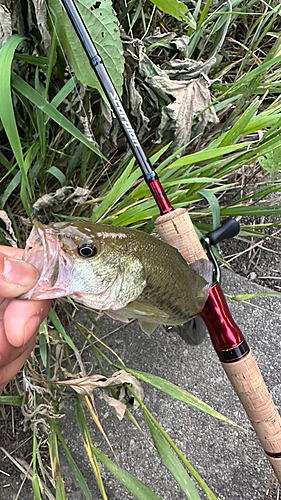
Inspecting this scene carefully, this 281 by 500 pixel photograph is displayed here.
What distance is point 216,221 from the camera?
1.23 metres

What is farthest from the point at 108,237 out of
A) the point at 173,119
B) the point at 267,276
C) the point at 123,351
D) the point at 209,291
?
the point at 267,276

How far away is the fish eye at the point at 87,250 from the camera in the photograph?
0.80 metres

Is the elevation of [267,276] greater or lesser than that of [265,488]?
greater

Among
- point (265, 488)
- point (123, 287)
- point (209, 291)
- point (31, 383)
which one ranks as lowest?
point (265, 488)

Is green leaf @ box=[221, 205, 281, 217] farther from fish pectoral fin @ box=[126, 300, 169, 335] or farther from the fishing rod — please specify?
fish pectoral fin @ box=[126, 300, 169, 335]

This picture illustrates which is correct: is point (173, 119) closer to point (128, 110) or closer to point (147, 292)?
point (128, 110)

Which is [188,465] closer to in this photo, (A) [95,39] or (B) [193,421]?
(B) [193,421]

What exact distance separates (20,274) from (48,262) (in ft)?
0.20

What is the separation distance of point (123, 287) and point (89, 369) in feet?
2.87

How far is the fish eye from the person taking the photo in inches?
31.5

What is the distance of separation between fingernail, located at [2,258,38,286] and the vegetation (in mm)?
444

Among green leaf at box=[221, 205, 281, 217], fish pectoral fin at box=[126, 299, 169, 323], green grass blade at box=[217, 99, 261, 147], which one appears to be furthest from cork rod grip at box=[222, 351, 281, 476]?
green grass blade at box=[217, 99, 261, 147]

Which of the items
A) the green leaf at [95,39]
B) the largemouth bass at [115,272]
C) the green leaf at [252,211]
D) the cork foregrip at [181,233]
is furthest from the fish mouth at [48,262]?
the green leaf at [252,211]

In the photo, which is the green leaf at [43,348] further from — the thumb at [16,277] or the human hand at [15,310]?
the thumb at [16,277]
